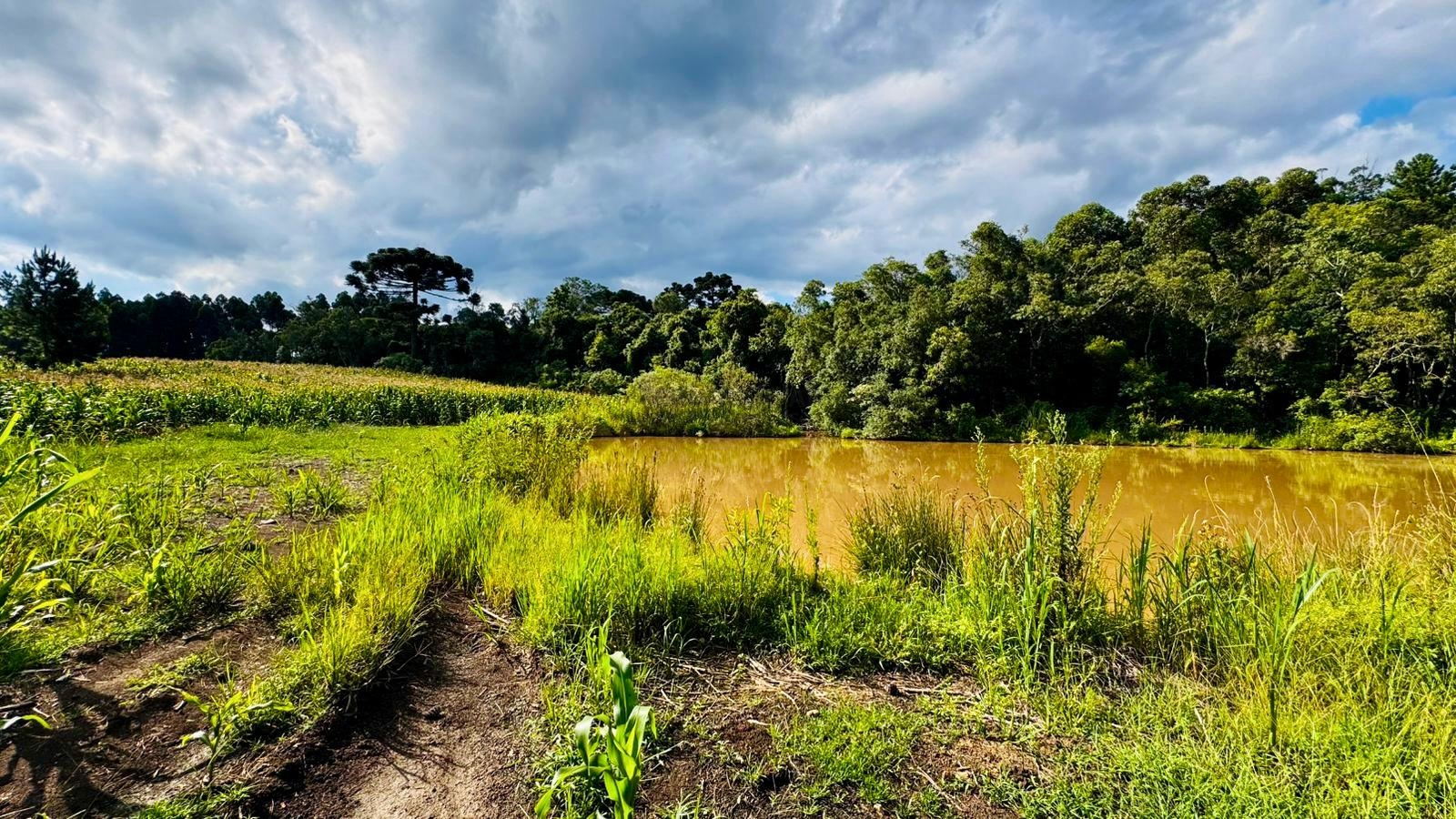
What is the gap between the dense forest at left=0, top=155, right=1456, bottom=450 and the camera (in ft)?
51.0

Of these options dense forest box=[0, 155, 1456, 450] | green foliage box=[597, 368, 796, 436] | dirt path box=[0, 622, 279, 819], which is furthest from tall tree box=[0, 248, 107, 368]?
dirt path box=[0, 622, 279, 819]

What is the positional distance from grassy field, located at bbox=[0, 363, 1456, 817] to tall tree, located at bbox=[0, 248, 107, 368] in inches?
742

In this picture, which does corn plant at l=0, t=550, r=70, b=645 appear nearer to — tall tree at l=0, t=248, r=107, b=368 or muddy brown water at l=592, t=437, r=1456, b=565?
muddy brown water at l=592, t=437, r=1456, b=565

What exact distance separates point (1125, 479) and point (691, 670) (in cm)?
1177

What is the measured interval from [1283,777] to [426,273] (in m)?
46.5

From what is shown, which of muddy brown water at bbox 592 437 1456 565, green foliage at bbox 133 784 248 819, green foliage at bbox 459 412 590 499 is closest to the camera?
green foliage at bbox 133 784 248 819

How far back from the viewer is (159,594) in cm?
223

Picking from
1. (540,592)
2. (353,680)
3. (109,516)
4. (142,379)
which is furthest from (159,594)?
(142,379)

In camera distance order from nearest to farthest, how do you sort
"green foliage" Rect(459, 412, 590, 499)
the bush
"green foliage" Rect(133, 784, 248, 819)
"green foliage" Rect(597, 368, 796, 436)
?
1. "green foliage" Rect(133, 784, 248, 819)
2. "green foliage" Rect(459, 412, 590, 499)
3. "green foliage" Rect(597, 368, 796, 436)
4. the bush

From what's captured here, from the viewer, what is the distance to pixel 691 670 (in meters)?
2.29

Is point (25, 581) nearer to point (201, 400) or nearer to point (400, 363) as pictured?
point (201, 400)

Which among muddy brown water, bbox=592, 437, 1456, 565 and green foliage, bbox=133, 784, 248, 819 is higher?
green foliage, bbox=133, 784, 248, 819

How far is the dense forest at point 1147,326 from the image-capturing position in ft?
51.0

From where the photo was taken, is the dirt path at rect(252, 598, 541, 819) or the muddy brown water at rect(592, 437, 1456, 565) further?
the muddy brown water at rect(592, 437, 1456, 565)
